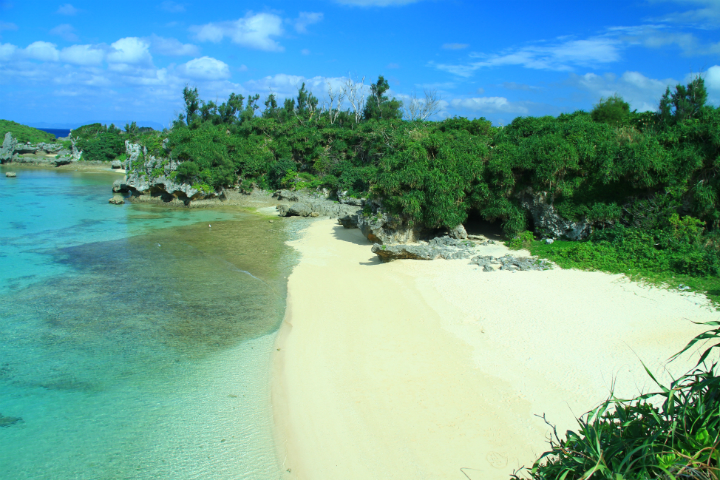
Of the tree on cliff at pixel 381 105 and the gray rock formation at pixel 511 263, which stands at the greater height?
the tree on cliff at pixel 381 105

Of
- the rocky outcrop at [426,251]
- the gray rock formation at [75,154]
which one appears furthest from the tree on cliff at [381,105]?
the gray rock formation at [75,154]

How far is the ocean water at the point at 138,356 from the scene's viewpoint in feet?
24.1

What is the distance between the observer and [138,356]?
10.6m

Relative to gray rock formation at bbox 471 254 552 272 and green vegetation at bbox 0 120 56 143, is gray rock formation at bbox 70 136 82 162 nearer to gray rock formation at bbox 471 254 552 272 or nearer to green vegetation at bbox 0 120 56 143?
green vegetation at bbox 0 120 56 143

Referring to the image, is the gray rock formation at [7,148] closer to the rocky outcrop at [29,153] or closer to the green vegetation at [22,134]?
the rocky outcrop at [29,153]

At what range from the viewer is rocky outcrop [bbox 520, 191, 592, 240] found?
695 inches

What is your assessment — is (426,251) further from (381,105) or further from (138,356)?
(381,105)

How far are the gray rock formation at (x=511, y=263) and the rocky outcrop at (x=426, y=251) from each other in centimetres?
103

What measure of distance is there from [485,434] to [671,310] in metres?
7.07

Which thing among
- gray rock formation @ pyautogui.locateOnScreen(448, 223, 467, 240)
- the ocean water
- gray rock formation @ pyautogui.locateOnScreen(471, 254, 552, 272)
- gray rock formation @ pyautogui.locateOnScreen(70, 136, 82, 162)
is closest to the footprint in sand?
the ocean water

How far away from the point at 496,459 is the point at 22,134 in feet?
314

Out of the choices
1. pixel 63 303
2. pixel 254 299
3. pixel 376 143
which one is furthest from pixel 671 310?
pixel 376 143

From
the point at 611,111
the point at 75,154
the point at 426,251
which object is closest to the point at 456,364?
the point at 426,251

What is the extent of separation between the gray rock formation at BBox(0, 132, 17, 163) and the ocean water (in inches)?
2246
